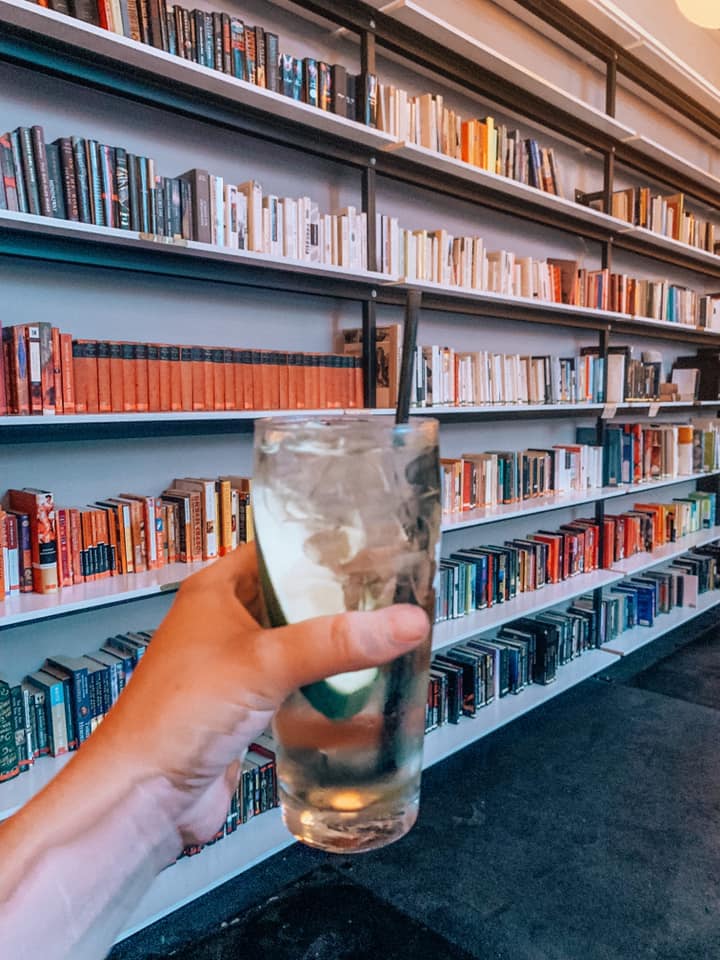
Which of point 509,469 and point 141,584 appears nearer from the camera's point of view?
point 141,584

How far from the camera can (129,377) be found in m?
1.93

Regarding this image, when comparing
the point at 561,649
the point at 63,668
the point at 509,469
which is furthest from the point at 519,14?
the point at 63,668

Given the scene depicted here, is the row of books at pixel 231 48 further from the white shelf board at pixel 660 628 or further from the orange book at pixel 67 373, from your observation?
the white shelf board at pixel 660 628

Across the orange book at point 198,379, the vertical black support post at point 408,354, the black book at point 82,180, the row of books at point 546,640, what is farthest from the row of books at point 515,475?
the vertical black support post at point 408,354

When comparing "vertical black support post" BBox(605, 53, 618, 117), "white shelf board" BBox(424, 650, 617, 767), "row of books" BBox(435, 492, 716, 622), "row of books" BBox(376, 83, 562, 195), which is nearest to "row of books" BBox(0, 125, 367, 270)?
"row of books" BBox(376, 83, 562, 195)

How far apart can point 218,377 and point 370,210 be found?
870mm

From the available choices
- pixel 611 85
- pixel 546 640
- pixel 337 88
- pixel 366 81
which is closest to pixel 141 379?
pixel 337 88

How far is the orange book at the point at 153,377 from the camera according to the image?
1.96m

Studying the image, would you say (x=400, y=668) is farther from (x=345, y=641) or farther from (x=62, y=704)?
(x=62, y=704)

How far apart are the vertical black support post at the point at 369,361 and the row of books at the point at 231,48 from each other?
67cm

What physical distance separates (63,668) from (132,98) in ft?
5.23

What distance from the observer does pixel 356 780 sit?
54 centimetres

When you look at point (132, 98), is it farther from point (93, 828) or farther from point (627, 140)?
point (627, 140)

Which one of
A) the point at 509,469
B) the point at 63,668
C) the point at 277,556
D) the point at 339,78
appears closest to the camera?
the point at 277,556
